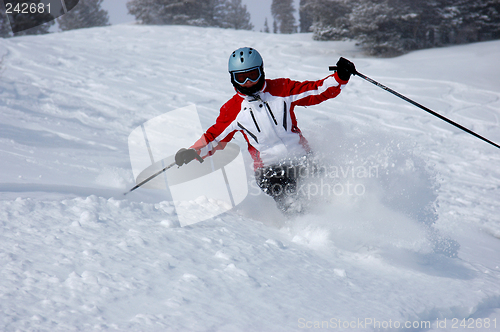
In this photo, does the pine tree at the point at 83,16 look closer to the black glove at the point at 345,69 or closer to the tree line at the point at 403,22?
the tree line at the point at 403,22

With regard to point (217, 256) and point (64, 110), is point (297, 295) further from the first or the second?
point (64, 110)

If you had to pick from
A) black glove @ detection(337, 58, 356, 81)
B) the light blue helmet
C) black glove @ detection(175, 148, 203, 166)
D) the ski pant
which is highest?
the light blue helmet

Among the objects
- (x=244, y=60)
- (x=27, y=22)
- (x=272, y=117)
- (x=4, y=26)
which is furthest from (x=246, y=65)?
(x=4, y=26)

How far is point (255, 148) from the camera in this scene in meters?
3.62

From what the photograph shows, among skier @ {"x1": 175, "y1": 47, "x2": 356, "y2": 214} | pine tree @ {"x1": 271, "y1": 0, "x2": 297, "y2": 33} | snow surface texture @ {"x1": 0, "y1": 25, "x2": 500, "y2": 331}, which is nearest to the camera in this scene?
snow surface texture @ {"x1": 0, "y1": 25, "x2": 500, "y2": 331}

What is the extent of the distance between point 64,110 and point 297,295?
20.7 feet

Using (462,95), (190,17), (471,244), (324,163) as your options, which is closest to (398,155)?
(324,163)

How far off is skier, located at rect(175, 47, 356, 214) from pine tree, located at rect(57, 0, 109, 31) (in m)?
37.7

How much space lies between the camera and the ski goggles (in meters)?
3.21

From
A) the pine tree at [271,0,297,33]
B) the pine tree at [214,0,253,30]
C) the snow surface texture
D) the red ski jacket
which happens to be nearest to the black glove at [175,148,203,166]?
the red ski jacket

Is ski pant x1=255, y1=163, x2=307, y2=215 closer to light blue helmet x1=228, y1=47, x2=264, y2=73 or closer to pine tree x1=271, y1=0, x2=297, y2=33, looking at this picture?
light blue helmet x1=228, y1=47, x2=264, y2=73

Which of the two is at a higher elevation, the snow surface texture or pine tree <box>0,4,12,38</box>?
pine tree <box>0,4,12,38</box>

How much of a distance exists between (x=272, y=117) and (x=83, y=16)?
39.1 m

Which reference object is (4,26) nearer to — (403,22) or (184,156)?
(403,22)
